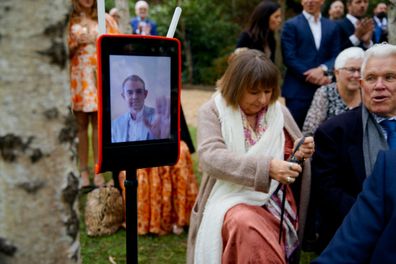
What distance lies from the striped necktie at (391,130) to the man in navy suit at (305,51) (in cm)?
189

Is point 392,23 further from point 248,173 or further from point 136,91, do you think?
point 136,91

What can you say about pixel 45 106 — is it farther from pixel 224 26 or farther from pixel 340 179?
pixel 224 26

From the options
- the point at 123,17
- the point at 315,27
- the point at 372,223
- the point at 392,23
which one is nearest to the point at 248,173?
the point at 372,223

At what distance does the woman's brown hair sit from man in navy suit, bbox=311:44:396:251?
17.9 inches

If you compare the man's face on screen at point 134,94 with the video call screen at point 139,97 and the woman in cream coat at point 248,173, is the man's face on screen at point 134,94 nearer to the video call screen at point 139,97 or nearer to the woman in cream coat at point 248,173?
the video call screen at point 139,97

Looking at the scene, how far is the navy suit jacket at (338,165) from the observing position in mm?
2652

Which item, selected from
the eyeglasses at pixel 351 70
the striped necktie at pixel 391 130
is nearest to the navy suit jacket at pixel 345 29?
the eyeglasses at pixel 351 70

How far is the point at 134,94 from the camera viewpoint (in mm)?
1938

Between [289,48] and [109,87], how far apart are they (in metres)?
3.13

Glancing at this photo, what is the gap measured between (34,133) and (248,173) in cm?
157

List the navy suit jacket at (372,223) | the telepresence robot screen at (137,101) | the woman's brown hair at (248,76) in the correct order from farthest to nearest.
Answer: the woman's brown hair at (248,76)
the telepresence robot screen at (137,101)
the navy suit jacket at (372,223)

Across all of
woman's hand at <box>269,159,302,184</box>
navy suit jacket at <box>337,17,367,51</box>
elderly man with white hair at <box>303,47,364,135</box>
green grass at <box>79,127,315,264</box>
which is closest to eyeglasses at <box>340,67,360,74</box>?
elderly man with white hair at <box>303,47,364,135</box>

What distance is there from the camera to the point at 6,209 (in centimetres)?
115

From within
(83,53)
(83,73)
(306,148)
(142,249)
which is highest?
(83,53)
